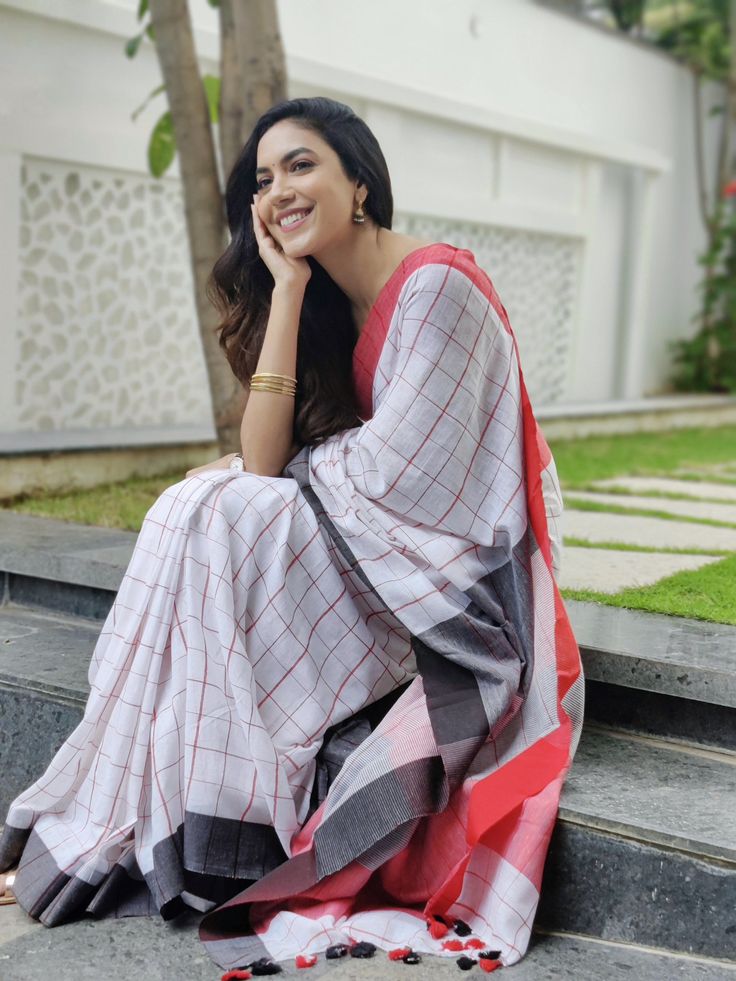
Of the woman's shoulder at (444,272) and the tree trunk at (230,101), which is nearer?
the woman's shoulder at (444,272)

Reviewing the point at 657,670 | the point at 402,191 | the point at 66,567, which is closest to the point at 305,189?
the point at 657,670

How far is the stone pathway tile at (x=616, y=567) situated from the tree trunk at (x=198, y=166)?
114cm

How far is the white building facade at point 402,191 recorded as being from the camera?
15.1 feet

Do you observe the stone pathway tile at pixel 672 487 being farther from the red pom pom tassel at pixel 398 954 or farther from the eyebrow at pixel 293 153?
the red pom pom tassel at pixel 398 954

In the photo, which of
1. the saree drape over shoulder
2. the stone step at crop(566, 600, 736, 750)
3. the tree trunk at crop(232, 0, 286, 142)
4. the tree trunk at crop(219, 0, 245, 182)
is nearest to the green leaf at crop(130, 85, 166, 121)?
the tree trunk at crop(219, 0, 245, 182)

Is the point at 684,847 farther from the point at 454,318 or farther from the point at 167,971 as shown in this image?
the point at 454,318

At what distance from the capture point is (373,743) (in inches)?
72.3

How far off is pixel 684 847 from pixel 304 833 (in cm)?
56

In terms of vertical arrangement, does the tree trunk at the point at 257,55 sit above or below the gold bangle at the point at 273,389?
above

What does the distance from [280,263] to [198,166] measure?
5.39 feet

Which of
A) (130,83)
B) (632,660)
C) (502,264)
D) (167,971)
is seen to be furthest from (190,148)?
(502,264)

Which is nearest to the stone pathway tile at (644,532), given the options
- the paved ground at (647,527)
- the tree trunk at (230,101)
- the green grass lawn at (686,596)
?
the paved ground at (647,527)

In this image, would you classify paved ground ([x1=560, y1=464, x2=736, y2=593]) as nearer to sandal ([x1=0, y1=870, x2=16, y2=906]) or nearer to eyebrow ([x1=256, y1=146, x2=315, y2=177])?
eyebrow ([x1=256, y1=146, x2=315, y2=177])

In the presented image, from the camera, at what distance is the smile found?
2.12 metres
